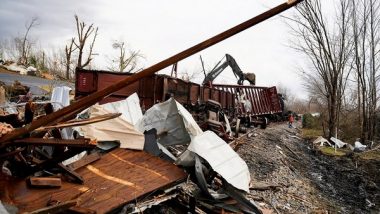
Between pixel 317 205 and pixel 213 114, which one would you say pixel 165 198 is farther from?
pixel 213 114

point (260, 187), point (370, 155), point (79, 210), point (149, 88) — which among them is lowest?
point (370, 155)

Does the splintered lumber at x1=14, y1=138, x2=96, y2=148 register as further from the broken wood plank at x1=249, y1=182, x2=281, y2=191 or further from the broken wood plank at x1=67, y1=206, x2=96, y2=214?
the broken wood plank at x1=249, y1=182, x2=281, y2=191

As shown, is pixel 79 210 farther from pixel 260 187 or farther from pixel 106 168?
pixel 260 187

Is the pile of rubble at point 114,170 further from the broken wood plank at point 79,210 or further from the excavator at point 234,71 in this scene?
the excavator at point 234,71

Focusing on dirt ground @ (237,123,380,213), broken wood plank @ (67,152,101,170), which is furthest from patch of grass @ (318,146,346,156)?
broken wood plank @ (67,152,101,170)

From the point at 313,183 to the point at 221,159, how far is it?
6.78 m

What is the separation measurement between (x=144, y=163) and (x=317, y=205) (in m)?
5.18

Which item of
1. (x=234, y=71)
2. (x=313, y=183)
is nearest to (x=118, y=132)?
(x=313, y=183)

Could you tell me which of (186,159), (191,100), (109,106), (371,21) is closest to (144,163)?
(186,159)

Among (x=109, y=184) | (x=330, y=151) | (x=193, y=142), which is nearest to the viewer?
(x=109, y=184)

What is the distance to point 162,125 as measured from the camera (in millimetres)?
5164

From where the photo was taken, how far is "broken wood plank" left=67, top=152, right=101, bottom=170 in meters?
3.41

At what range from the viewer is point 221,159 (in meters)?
4.06

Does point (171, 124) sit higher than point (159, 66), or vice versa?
point (159, 66)
